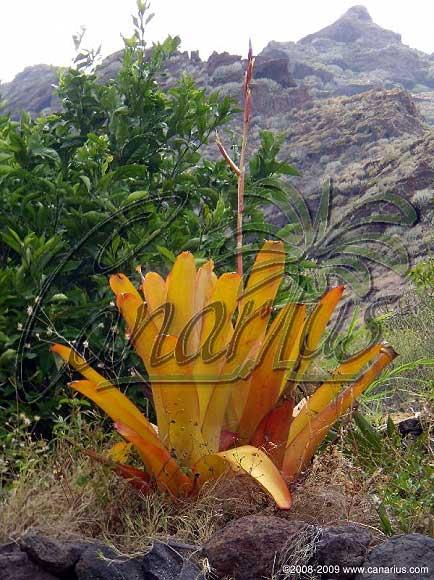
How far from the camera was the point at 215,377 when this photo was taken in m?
2.85

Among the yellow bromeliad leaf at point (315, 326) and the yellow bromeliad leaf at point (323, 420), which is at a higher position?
the yellow bromeliad leaf at point (315, 326)

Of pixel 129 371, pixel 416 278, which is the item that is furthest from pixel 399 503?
pixel 416 278

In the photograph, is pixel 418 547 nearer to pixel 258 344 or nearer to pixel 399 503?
pixel 399 503

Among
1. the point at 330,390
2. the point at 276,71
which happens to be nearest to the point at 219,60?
the point at 276,71

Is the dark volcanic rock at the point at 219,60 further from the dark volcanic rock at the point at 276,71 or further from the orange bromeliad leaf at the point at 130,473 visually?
the orange bromeliad leaf at the point at 130,473

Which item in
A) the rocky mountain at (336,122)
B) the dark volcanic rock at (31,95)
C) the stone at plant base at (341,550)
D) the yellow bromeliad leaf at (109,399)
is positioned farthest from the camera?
the dark volcanic rock at (31,95)

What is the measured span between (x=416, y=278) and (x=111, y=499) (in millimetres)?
3129

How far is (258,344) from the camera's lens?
2906 mm

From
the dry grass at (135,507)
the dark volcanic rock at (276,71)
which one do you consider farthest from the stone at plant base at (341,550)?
the dark volcanic rock at (276,71)

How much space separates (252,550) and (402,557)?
0.44 m

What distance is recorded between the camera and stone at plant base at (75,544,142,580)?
2395 mm

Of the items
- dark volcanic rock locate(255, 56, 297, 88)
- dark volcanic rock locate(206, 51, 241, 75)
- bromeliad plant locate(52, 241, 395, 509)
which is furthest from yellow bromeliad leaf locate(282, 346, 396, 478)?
dark volcanic rock locate(255, 56, 297, 88)

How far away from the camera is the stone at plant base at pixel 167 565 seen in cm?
239

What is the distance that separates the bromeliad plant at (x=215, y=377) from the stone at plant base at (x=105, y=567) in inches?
14.1
